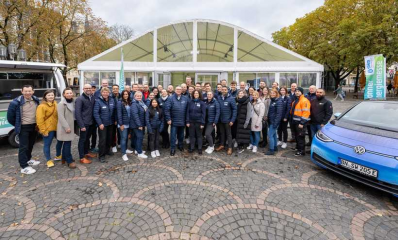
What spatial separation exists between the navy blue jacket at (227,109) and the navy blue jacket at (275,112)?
36.6 inches

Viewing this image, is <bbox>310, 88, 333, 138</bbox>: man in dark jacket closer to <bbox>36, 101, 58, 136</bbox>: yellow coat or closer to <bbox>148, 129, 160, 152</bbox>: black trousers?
<bbox>148, 129, 160, 152</bbox>: black trousers

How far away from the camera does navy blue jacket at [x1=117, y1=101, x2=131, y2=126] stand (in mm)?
5112

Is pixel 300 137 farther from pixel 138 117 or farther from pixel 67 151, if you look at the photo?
pixel 67 151

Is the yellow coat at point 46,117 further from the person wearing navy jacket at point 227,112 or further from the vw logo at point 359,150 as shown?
the vw logo at point 359,150

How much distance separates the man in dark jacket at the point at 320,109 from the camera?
5.53 meters

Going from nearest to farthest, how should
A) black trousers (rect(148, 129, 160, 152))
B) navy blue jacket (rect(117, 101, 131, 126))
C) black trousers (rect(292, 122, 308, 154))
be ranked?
navy blue jacket (rect(117, 101, 131, 126)) < black trousers (rect(292, 122, 308, 154)) < black trousers (rect(148, 129, 160, 152))

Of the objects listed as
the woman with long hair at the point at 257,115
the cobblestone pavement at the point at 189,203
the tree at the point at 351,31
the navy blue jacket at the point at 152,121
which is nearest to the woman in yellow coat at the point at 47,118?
the cobblestone pavement at the point at 189,203

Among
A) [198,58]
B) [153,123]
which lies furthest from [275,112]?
[198,58]

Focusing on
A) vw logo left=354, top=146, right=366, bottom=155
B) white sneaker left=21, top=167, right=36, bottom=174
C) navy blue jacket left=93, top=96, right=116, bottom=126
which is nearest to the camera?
vw logo left=354, top=146, right=366, bottom=155

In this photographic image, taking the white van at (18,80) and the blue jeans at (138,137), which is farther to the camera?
the white van at (18,80)

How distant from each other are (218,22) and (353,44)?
14004 millimetres

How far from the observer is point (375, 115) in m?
4.35

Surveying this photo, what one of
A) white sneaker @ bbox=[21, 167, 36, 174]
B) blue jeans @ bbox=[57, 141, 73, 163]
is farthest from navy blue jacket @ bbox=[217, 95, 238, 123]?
white sneaker @ bbox=[21, 167, 36, 174]

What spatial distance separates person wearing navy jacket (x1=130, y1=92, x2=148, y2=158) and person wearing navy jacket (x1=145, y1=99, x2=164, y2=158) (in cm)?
12
